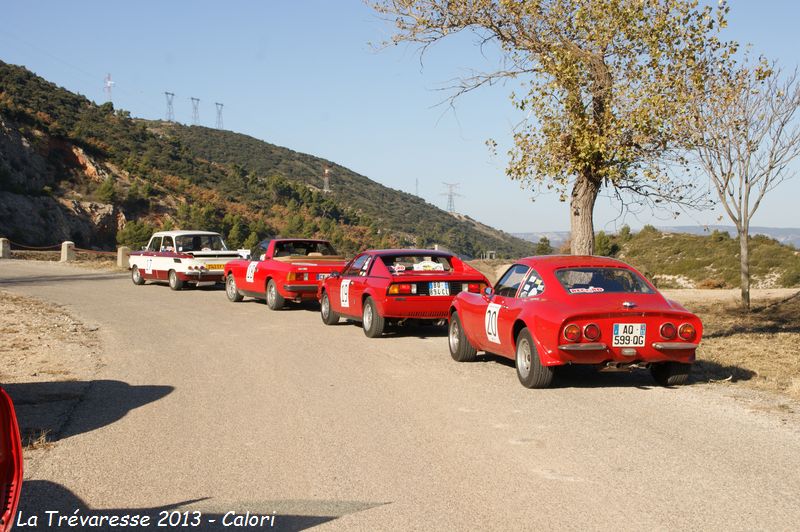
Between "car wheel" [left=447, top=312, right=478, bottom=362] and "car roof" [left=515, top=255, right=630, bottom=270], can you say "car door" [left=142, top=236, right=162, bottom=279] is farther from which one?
"car roof" [left=515, top=255, right=630, bottom=270]

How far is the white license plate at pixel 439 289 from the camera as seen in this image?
13480 mm

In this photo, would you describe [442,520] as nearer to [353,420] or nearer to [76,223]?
[353,420]

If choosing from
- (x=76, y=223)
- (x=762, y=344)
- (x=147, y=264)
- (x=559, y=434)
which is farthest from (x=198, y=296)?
(x=76, y=223)

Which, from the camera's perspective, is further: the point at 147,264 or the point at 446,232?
the point at 446,232

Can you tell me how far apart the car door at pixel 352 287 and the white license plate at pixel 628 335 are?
6.02 meters

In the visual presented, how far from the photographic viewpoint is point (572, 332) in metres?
8.52

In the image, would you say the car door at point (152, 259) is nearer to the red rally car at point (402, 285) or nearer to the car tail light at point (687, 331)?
the red rally car at point (402, 285)

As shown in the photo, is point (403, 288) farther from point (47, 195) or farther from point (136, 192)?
point (136, 192)

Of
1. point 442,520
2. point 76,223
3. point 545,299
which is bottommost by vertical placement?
point 442,520

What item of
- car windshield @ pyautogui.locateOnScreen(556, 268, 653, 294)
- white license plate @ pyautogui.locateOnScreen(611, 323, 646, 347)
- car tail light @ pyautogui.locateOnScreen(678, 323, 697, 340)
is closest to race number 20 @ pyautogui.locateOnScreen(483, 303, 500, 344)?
car windshield @ pyautogui.locateOnScreen(556, 268, 653, 294)

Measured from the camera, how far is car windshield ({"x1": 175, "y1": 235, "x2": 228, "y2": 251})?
24.0 metres

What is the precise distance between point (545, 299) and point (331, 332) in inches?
240

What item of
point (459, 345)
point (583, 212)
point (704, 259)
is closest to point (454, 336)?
point (459, 345)

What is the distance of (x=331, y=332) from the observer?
14.6 m
